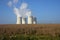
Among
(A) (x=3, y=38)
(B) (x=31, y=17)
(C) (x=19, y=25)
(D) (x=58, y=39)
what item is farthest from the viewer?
(C) (x=19, y=25)

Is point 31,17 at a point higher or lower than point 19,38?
higher

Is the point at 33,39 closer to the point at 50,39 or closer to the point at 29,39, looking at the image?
the point at 29,39

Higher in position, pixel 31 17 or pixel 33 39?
pixel 31 17

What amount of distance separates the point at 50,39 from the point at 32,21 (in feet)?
31.5

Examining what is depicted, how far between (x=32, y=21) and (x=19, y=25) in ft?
8.46

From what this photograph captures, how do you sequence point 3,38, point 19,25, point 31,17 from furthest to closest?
point 19,25 → point 31,17 → point 3,38

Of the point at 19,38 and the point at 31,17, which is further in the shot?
the point at 31,17

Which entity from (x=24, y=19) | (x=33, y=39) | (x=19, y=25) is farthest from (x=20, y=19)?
(x=33, y=39)

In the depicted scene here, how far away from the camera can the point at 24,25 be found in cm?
2467

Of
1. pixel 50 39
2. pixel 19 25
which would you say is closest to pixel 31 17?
pixel 19 25

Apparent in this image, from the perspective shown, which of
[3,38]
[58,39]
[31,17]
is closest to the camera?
[3,38]

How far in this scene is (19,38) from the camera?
11617 millimetres

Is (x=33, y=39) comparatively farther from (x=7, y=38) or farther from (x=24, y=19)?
(x=24, y=19)

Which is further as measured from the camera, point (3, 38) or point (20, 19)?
point (20, 19)
